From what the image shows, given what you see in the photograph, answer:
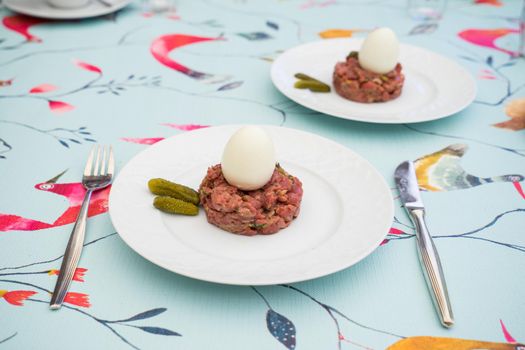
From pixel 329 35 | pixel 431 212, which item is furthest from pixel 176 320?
pixel 329 35

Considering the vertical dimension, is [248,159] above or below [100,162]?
above

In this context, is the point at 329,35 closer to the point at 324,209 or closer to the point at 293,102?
the point at 293,102

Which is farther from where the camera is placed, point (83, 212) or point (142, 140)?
point (142, 140)

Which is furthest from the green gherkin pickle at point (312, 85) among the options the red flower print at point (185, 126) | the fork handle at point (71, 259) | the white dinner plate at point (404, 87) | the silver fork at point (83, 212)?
the fork handle at point (71, 259)

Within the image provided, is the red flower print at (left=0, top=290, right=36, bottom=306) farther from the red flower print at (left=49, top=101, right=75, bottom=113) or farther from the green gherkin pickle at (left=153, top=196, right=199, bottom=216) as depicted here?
the red flower print at (left=49, top=101, right=75, bottom=113)

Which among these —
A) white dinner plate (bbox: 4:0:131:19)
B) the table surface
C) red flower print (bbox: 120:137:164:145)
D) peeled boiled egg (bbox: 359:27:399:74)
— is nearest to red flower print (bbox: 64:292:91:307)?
the table surface

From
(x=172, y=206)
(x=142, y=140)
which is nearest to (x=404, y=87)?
(x=142, y=140)

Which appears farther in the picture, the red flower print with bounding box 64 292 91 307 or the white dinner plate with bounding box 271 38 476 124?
the white dinner plate with bounding box 271 38 476 124

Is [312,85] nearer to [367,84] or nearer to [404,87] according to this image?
[367,84]
